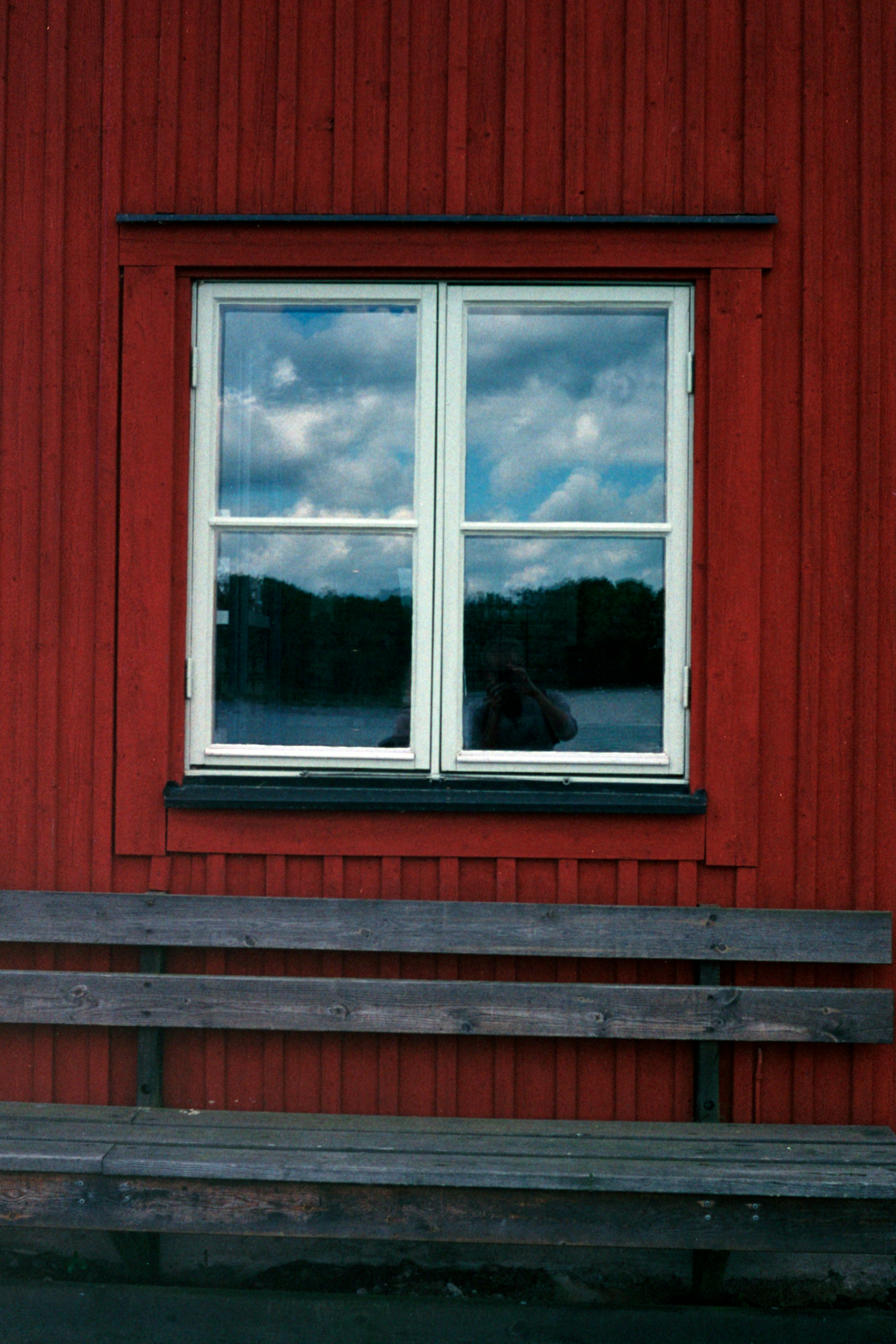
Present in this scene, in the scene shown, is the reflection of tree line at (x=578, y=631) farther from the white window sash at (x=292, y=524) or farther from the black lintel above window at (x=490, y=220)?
the black lintel above window at (x=490, y=220)

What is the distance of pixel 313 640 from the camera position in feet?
12.0

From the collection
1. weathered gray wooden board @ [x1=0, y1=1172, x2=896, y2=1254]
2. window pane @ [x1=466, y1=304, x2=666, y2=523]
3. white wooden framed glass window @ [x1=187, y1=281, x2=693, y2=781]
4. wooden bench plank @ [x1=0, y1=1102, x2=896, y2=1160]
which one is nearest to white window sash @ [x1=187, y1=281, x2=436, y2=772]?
white wooden framed glass window @ [x1=187, y1=281, x2=693, y2=781]

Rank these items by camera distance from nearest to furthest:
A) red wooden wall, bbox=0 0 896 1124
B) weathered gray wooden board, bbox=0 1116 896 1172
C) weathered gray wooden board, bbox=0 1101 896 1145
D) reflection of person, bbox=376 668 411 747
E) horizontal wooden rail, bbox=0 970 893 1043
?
weathered gray wooden board, bbox=0 1116 896 1172, weathered gray wooden board, bbox=0 1101 896 1145, horizontal wooden rail, bbox=0 970 893 1043, red wooden wall, bbox=0 0 896 1124, reflection of person, bbox=376 668 411 747

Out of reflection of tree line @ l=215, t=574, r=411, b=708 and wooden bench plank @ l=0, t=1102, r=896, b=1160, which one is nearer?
wooden bench plank @ l=0, t=1102, r=896, b=1160

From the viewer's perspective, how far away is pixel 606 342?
3.60 m

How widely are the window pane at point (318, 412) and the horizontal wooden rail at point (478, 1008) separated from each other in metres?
1.52

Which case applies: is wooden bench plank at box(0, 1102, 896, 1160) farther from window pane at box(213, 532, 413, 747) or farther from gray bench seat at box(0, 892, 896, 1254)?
window pane at box(213, 532, 413, 747)

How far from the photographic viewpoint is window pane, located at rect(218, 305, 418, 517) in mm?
3633

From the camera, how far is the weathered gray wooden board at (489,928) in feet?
11.2

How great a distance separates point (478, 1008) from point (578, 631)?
1.23 m

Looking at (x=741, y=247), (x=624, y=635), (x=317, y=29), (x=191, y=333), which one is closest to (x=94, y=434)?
(x=191, y=333)

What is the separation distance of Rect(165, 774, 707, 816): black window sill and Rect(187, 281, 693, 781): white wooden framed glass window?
0.19ft

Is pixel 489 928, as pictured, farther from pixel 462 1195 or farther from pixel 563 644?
pixel 563 644

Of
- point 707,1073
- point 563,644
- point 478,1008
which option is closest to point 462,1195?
point 478,1008
